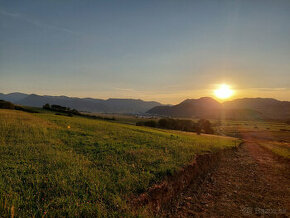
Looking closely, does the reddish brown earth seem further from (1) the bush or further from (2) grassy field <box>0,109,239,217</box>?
(1) the bush

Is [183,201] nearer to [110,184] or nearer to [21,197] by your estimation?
[110,184]

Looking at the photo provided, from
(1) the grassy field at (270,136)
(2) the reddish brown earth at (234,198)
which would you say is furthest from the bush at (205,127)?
(2) the reddish brown earth at (234,198)

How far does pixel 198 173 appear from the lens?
460 inches

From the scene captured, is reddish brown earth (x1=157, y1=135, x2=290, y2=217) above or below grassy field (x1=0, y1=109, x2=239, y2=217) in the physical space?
below

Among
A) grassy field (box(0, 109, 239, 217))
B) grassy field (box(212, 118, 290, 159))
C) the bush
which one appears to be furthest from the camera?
the bush

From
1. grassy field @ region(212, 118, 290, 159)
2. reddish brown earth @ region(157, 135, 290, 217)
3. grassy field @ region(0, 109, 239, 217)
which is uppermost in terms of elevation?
grassy field @ region(0, 109, 239, 217)

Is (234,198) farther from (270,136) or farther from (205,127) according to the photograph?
Answer: (205,127)

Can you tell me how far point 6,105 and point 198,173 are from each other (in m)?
73.7

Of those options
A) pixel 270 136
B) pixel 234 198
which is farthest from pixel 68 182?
pixel 270 136

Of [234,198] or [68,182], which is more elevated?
[68,182]

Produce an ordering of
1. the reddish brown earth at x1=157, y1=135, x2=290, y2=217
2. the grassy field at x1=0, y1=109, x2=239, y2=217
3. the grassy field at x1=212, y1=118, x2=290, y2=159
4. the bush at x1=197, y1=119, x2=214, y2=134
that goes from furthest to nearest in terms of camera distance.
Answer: the bush at x1=197, y1=119, x2=214, y2=134 → the grassy field at x1=212, y1=118, x2=290, y2=159 → the reddish brown earth at x1=157, y1=135, x2=290, y2=217 → the grassy field at x1=0, y1=109, x2=239, y2=217

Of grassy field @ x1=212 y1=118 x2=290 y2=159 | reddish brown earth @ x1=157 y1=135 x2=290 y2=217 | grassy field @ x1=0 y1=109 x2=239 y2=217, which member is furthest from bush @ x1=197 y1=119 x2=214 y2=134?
grassy field @ x1=0 y1=109 x2=239 y2=217

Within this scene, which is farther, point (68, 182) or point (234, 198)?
point (234, 198)

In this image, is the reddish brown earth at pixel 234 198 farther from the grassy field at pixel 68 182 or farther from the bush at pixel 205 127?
the bush at pixel 205 127
